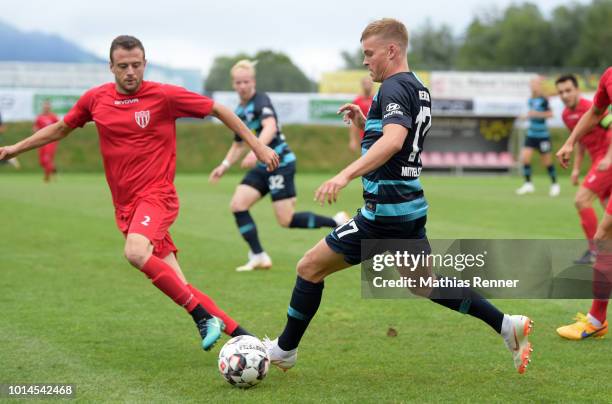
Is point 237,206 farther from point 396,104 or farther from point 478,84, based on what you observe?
point 478,84

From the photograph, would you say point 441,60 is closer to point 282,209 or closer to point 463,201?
point 463,201

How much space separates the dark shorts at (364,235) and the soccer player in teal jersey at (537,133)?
16.3 meters

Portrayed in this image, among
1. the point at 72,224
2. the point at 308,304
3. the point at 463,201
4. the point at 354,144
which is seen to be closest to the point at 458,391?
the point at 308,304

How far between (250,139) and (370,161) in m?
1.33

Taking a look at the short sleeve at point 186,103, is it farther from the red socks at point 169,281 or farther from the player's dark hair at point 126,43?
the red socks at point 169,281

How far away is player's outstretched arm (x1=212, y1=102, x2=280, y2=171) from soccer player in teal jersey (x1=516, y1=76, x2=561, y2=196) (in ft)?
52.1

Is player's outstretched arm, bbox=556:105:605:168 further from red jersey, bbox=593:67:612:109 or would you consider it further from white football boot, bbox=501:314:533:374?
white football boot, bbox=501:314:533:374

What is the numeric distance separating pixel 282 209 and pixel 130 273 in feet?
5.89

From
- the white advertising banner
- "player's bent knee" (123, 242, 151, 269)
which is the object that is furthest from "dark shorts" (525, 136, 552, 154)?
the white advertising banner

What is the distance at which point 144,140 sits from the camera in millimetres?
5770

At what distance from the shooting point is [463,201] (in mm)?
18953

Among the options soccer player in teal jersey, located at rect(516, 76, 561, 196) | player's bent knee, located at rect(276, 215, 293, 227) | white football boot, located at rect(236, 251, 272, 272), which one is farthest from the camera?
soccer player in teal jersey, located at rect(516, 76, 561, 196)

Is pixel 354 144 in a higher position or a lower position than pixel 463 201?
higher
